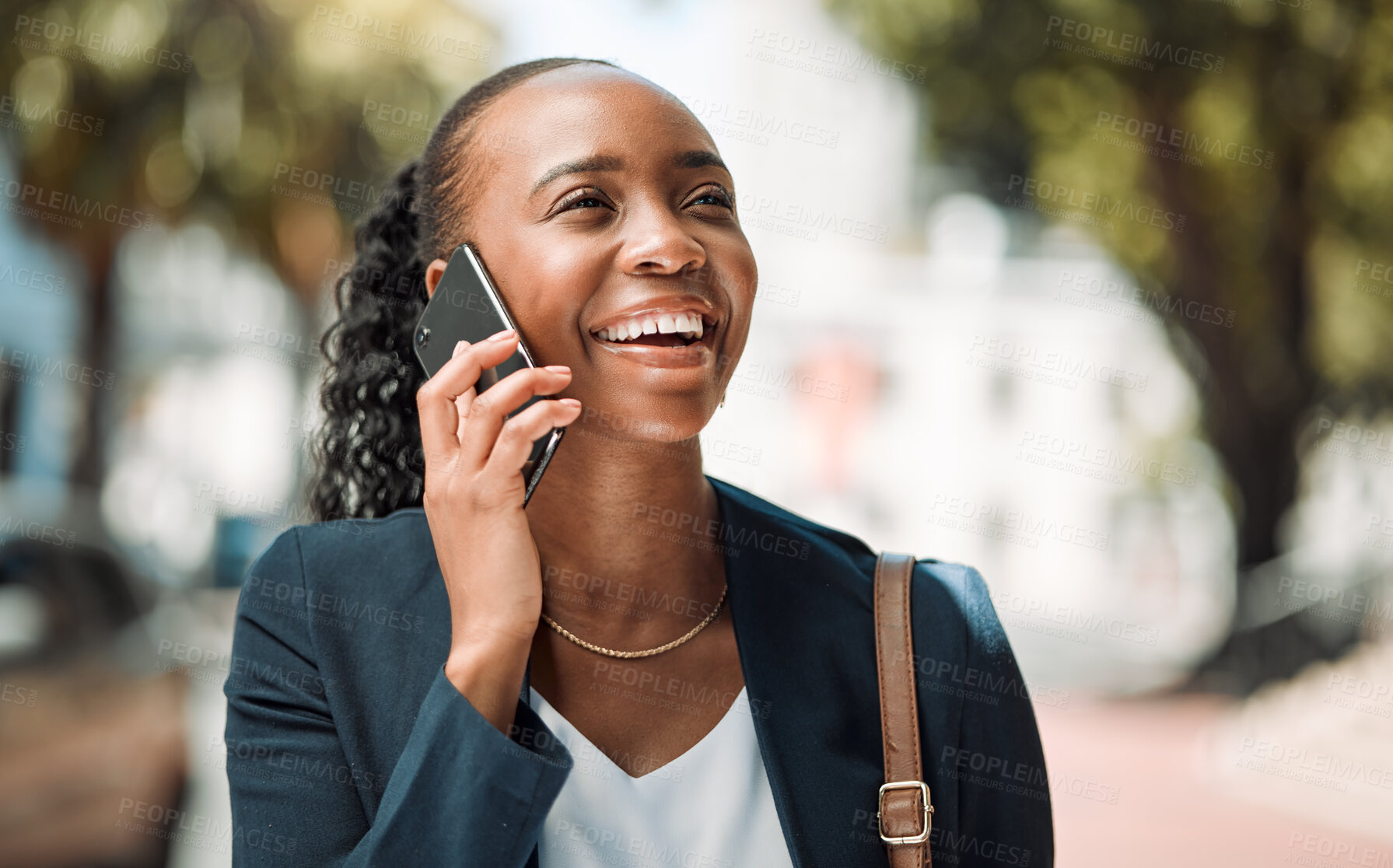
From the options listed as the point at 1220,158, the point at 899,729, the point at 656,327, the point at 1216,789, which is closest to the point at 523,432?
the point at 656,327

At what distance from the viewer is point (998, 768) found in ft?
6.58

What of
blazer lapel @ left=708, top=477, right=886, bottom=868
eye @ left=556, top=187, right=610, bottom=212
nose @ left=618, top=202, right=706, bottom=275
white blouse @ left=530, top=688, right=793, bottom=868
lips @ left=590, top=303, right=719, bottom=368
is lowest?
white blouse @ left=530, top=688, right=793, bottom=868

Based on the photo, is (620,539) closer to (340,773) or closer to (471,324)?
(471,324)

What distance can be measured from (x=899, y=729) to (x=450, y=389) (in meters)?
0.94

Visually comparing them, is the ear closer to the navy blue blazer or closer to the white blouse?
the navy blue blazer

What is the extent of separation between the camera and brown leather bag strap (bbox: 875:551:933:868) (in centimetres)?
187

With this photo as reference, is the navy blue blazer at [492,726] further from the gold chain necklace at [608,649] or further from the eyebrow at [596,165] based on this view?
the eyebrow at [596,165]

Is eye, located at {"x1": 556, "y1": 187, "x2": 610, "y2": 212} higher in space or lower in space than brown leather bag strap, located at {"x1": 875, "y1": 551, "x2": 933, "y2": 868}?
higher

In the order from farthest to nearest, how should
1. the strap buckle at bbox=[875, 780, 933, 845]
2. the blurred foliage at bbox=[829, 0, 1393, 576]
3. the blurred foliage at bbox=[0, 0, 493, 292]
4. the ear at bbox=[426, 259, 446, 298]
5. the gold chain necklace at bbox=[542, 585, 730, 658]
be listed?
the blurred foliage at bbox=[829, 0, 1393, 576] < the blurred foliage at bbox=[0, 0, 493, 292] < the ear at bbox=[426, 259, 446, 298] < the gold chain necklace at bbox=[542, 585, 730, 658] < the strap buckle at bbox=[875, 780, 933, 845]

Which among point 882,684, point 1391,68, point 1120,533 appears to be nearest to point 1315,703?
point 1391,68

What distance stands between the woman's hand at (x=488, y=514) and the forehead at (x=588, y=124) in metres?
0.39

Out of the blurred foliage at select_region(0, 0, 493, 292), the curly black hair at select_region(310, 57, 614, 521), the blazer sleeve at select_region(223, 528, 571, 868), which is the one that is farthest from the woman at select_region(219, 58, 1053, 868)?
the blurred foliage at select_region(0, 0, 493, 292)

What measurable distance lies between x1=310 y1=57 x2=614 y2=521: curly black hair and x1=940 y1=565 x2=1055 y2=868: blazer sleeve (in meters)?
1.26

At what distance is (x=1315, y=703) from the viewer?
11461 mm
